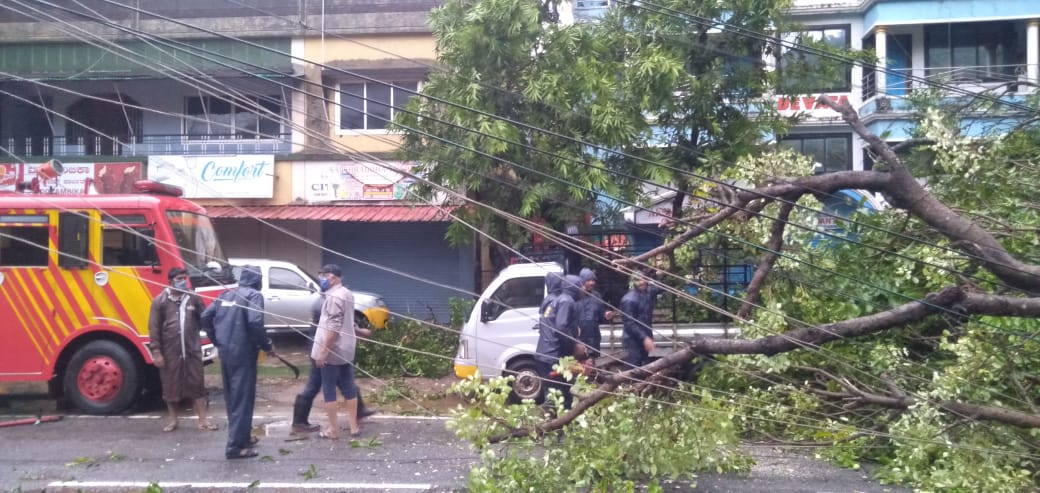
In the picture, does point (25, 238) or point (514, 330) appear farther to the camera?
point (514, 330)

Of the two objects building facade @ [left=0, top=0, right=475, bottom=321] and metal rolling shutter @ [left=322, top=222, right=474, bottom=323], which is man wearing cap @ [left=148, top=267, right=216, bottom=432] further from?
metal rolling shutter @ [left=322, top=222, right=474, bottom=323]

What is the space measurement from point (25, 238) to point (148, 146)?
8.65 m

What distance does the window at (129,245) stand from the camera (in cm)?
1014

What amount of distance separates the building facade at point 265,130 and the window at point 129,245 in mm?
6559

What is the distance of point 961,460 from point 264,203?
47.3 feet

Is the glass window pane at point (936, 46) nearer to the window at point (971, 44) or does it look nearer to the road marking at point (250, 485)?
the window at point (971, 44)

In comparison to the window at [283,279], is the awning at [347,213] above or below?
above

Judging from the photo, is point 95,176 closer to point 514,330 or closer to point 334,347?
point 514,330

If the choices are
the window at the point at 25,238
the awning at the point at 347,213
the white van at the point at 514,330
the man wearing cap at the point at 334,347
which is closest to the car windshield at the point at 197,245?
the window at the point at 25,238

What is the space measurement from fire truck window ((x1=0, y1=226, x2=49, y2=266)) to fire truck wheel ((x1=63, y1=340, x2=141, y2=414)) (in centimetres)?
116

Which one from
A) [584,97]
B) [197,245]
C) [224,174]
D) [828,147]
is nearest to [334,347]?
[197,245]

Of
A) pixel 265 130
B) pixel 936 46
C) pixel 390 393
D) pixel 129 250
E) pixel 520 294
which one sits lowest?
pixel 390 393

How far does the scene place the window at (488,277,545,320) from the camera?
1092cm

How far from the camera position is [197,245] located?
35.4 ft
